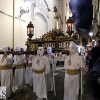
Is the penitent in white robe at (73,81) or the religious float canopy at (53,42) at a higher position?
the religious float canopy at (53,42)

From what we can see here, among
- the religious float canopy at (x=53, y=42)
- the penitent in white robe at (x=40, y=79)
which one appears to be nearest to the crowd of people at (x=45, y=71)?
the penitent in white robe at (x=40, y=79)

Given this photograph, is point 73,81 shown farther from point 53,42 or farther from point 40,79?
point 53,42

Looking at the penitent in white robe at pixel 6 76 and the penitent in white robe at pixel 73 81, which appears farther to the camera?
the penitent in white robe at pixel 6 76

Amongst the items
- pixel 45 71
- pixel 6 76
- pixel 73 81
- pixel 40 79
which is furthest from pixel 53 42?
pixel 73 81

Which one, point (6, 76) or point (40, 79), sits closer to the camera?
point (40, 79)

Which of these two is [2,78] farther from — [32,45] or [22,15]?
[22,15]

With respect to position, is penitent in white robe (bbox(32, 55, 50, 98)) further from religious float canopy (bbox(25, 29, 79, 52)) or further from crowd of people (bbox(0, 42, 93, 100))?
religious float canopy (bbox(25, 29, 79, 52))

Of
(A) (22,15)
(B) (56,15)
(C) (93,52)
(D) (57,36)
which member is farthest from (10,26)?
(B) (56,15)

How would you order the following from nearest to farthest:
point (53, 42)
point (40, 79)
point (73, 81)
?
point (73, 81) < point (40, 79) < point (53, 42)

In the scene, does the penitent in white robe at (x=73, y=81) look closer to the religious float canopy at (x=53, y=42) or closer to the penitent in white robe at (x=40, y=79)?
the penitent in white robe at (x=40, y=79)

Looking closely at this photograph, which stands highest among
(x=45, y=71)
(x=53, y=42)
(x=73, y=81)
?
(x=53, y=42)

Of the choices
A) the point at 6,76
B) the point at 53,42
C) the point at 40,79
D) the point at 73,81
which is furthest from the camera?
the point at 53,42

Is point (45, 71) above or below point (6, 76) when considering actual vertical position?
above

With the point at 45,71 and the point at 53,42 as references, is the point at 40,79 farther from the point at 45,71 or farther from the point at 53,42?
the point at 53,42
